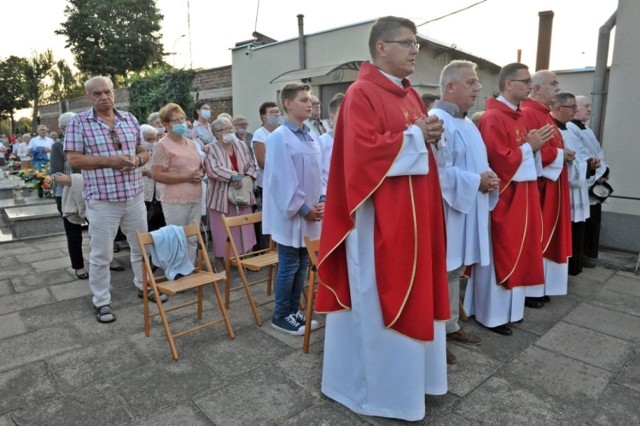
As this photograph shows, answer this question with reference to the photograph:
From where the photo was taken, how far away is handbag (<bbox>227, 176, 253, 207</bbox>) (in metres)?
5.04

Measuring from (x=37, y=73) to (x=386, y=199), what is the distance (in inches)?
1866

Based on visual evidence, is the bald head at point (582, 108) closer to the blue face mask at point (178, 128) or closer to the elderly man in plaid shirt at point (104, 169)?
the blue face mask at point (178, 128)

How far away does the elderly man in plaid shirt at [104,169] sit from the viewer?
3.73 metres

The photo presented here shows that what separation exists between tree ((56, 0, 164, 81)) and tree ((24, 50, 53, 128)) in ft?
21.6

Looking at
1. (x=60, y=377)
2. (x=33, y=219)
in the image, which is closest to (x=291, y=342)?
(x=60, y=377)

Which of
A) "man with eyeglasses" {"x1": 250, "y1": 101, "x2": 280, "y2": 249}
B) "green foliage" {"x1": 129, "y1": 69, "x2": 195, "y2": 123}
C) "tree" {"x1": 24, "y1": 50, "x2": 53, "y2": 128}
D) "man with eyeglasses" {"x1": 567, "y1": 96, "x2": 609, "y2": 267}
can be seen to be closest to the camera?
"man with eyeglasses" {"x1": 567, "y1": 96, "x2": 609, "y2": 267}

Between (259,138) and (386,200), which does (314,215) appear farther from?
(259,138)

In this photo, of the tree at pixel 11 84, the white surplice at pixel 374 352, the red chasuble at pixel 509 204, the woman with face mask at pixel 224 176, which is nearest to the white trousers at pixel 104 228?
the woman with face mask at pixel 224 176

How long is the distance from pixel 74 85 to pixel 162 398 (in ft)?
148

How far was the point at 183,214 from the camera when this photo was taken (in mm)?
4707

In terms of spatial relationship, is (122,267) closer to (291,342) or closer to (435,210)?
(291,342)

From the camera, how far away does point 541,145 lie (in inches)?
148

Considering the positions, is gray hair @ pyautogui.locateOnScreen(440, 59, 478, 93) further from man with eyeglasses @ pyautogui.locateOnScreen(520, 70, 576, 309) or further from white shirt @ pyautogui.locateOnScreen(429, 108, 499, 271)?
man with eyeglasses @ pyautogui.locateOnScreen(520, 70, 576, 309)

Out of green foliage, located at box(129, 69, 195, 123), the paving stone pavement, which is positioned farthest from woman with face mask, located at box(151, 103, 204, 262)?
green foliage, located at box(129, 69, 195, 123)
